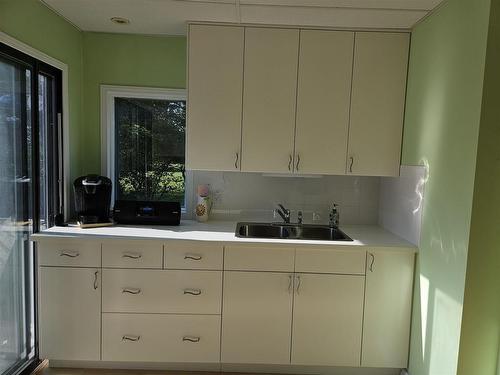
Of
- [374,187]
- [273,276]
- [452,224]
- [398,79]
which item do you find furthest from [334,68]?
[273,276]

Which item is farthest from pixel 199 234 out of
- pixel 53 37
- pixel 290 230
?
pixel 53 37

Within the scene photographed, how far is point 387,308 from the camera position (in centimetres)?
221

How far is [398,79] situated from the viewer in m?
2.38

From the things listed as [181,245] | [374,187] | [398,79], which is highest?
[398,79]

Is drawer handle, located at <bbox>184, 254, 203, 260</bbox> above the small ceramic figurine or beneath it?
beneath

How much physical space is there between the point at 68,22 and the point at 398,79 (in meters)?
2.35

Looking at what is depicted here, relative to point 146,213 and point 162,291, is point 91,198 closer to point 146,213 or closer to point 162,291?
point 146,213

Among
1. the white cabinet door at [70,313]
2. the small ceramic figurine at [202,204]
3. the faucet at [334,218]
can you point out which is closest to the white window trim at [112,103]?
the small ceramic figurine at [202,204]

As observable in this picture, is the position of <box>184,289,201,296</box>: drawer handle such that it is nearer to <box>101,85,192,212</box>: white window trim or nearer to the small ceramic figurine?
the small ceramic figurine

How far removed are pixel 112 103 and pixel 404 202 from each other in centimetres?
233

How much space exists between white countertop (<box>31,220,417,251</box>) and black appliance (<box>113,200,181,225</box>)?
2.7 inches

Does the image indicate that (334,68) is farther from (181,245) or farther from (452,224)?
(181,245)

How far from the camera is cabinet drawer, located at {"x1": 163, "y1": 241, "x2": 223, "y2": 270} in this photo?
216 cm

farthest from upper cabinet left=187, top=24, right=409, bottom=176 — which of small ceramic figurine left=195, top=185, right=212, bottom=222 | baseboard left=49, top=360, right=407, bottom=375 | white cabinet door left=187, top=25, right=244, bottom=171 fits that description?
baseboard left=49, top=360, right=407, bottom=375
